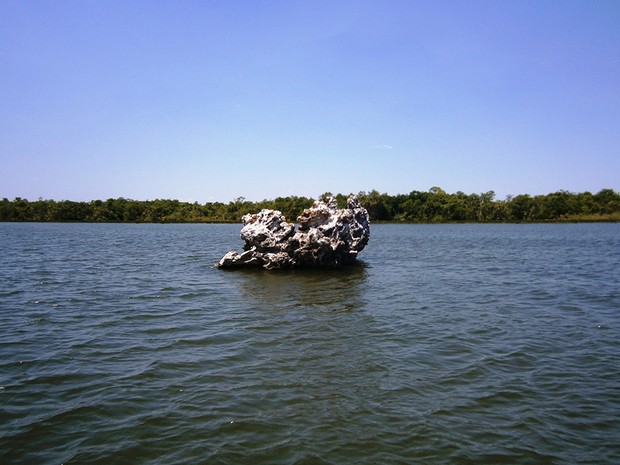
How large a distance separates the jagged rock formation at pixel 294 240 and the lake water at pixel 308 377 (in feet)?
28.6

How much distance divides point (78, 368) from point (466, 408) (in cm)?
879

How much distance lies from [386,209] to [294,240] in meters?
135

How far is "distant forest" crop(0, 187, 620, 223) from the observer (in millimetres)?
147875

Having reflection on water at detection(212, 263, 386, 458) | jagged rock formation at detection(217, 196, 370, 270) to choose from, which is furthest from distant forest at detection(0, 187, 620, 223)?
reflection on water at detection(212, 263, 386, 458)

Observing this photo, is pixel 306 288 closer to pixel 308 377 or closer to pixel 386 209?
pixel 308 377

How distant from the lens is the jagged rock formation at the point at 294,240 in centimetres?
2930

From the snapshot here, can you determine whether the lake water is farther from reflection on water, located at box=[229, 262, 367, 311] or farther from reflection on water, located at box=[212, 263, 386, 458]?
reflection on water, located at box=[229, 262, 367, 311]

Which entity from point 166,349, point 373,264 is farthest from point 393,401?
point 373,264

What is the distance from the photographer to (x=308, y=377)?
32.0ft

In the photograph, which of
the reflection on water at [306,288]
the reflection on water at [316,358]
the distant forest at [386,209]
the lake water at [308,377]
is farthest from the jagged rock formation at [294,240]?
the distant forest at [386,209]

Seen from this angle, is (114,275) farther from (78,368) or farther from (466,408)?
(466,408)

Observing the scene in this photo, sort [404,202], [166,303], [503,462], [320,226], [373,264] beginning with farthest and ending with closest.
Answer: [404,202] → [373,264] → [320,226] → [166,303] → [503,462]

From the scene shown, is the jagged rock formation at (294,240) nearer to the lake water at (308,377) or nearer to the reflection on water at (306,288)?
the reflection on water at (306,288)

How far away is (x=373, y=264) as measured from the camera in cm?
3331
